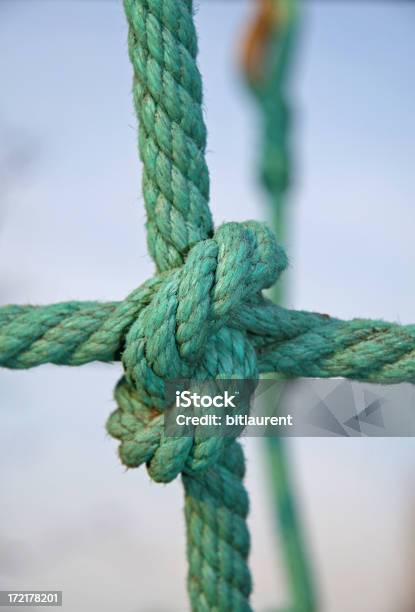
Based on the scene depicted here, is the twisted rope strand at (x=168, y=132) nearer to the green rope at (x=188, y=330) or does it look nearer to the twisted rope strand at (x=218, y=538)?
the green rope at (x=188, y=330)

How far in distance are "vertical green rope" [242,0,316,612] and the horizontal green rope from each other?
0.31 m

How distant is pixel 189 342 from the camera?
77 centimetres

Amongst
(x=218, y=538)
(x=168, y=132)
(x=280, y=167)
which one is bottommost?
(x=218, y=538)

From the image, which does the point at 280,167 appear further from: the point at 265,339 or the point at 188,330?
the point at 265,339

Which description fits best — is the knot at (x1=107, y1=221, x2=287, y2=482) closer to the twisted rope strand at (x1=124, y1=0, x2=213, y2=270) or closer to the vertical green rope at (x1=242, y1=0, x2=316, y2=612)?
the twisted rope strand at (x1=124, y1=0, x2=213, y2=270)

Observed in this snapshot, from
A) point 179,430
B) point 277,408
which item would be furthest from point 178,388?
point 277,408

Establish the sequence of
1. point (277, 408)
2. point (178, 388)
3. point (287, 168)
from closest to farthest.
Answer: point (287, 168), point (178, 388), point (277, 408)

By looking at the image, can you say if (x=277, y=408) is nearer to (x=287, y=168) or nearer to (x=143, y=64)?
(x=143, y=64)

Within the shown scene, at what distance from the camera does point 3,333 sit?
0.83m

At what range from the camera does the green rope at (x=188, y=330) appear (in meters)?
0.78

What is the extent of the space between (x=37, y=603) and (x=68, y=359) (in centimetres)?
30

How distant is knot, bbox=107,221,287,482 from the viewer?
764 millimetres

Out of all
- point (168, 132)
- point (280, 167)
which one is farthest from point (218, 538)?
point (280, 167)

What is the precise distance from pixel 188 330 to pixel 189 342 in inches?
0.5
